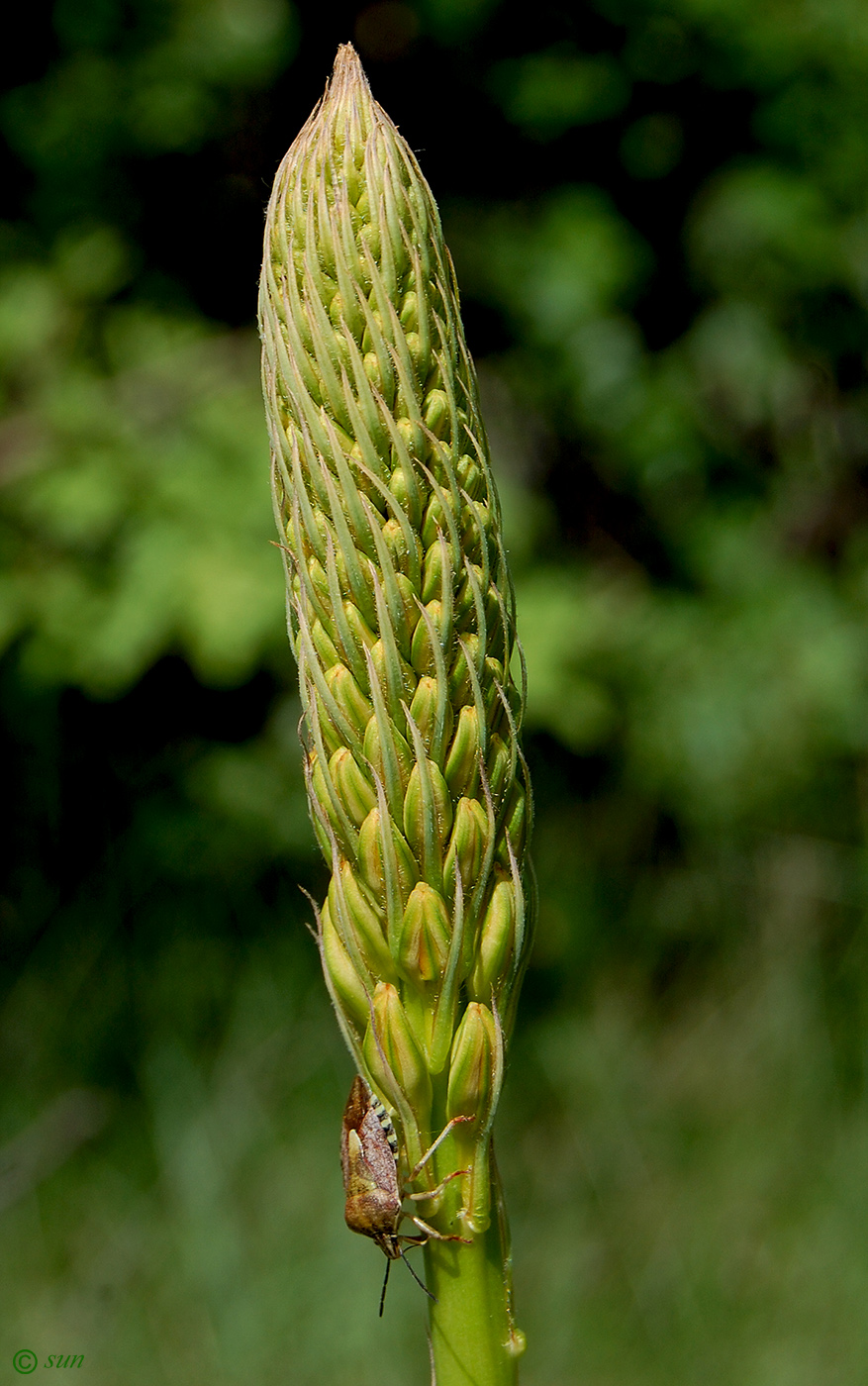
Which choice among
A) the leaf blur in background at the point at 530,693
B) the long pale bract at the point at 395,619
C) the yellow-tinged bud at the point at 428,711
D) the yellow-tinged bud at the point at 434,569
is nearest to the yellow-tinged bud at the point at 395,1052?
the long pale bract at the point at 395,619

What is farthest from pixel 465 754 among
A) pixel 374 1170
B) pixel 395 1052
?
pixel 374 1170

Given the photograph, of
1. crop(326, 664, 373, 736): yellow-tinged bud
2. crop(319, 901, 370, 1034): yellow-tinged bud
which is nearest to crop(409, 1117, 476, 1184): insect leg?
crop(319, 901, 370, 1034): yellow-tinged bud

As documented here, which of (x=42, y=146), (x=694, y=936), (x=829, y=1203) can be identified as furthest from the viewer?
(x=694, y=936)

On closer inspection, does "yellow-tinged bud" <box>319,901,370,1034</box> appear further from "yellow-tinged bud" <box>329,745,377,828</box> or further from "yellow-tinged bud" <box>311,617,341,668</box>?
"yellow-tinged bud" <box>311,617,341,668</box>

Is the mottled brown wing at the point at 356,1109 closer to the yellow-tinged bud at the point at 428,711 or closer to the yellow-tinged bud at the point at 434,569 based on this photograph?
the yellow-tinged bud at the point at 428,711

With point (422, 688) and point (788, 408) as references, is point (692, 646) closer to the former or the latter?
point (788, 408)

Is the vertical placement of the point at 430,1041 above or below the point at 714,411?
below

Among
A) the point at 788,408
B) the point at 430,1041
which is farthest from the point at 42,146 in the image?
the point at 430,1041
